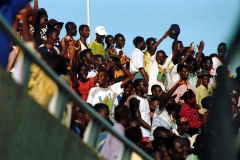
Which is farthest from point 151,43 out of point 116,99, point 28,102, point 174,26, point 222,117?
point 222,117

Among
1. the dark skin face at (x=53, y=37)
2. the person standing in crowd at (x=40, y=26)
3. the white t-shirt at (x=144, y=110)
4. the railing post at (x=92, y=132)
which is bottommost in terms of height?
the railing post at (x=92, y=132)

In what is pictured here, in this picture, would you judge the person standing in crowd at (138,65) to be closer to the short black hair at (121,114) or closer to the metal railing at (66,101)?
the short black hair at (121,114)

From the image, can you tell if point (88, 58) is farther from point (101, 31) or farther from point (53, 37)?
point (101, 31)

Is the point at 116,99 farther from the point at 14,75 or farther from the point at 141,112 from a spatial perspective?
the point at 14,75

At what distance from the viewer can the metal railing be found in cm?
260

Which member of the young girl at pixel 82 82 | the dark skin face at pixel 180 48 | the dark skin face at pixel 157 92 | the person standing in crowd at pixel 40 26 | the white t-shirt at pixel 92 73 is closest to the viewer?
the young girl at pixel 82 82

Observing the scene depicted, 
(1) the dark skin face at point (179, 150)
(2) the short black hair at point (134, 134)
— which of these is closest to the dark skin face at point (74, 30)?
(1) the dark skin face at point (179, 150)

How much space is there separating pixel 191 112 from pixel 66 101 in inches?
275

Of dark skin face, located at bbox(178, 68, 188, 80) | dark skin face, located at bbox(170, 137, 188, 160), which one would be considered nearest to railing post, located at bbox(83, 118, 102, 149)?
dark skin face, located at bbox(170, 137, 188, 160)

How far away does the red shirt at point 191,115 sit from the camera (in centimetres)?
930

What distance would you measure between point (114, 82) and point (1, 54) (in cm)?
721

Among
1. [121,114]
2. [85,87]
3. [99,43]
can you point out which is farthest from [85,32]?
[121,114]

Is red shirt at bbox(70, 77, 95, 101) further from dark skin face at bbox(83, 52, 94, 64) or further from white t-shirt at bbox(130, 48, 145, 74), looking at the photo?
white t-shirt at bbox(130, 48, 145, 74)

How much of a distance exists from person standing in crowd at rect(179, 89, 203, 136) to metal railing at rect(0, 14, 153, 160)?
6525 mm
